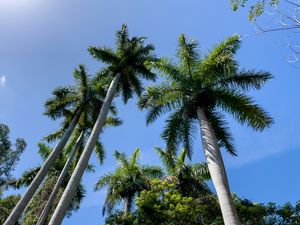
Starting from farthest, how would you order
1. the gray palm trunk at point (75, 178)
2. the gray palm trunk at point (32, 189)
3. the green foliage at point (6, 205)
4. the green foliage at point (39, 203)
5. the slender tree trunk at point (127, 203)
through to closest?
the green foliage at point (6, 205), the slender tree trunk at point (127, 203), the green foliage at point (39, 203), the gray palm trunk at point (32, 189), the gray palm trunk at point (75, 178)

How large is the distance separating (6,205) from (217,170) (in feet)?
77.0

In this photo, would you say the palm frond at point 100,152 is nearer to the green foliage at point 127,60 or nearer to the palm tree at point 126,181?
the palm tree at point 126,181

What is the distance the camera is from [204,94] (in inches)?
671

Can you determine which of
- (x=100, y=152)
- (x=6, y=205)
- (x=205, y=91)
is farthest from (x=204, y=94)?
(x=6, y=205)

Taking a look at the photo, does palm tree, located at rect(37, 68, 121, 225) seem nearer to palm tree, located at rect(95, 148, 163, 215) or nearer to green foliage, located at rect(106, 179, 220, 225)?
palm tree, located at rect(95, 148, 163, 215)

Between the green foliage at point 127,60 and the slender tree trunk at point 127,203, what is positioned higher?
the green foliage at point 127,60

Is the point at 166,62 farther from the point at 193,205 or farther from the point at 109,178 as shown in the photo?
the point at 109,178

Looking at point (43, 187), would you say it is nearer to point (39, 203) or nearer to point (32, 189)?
point (39, 203)

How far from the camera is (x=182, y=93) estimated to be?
17.8 meters

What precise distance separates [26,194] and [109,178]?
908cm

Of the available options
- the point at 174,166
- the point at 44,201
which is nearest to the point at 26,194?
the point at 44,201

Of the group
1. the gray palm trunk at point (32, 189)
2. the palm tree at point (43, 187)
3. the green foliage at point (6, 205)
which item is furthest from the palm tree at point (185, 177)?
the green foliage at point (6, 205)

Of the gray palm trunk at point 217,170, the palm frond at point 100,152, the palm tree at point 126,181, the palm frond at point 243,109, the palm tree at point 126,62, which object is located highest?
the palm tree at point 126,62

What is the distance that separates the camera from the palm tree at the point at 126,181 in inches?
993
